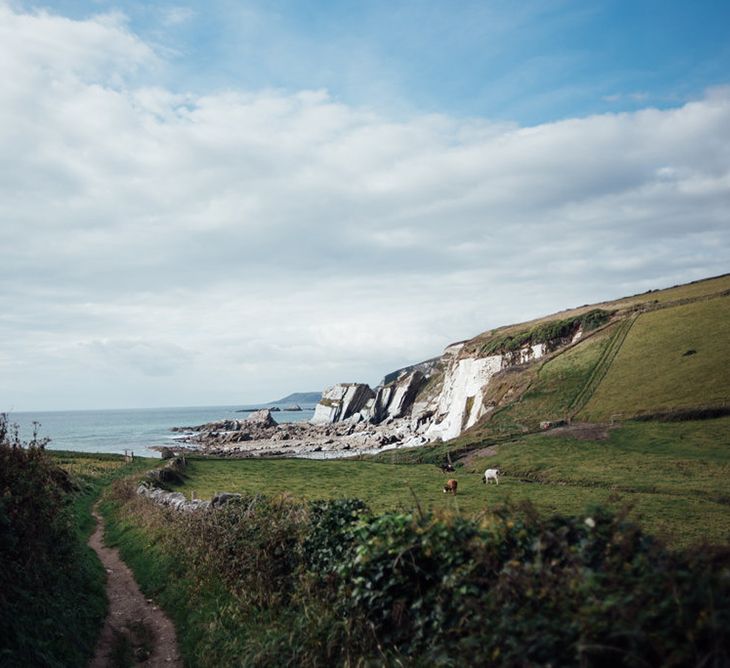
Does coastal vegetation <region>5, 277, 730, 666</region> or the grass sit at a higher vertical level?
coastal vegetation <region>5, 277, 730, 666</region>

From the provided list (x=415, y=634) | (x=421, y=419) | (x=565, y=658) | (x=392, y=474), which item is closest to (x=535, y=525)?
(x=565, y=658)

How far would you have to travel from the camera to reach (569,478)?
3728 centimetres

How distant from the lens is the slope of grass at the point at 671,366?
5238 centimetres

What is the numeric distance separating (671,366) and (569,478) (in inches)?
1173

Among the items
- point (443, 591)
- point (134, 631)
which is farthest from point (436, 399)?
point (443, 591)

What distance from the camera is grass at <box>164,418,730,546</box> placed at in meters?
25.7

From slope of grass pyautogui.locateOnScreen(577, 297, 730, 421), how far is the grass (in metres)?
4.56

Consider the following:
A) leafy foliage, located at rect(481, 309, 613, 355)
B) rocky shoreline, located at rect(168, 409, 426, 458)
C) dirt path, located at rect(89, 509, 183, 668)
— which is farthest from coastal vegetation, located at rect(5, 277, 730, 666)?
rocky shoreline, located at rect(168, 409, 426, 458)

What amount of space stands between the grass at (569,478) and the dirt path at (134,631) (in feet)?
29.5

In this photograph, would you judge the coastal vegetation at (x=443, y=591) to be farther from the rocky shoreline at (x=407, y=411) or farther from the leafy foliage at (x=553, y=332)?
the leafy foliage at (x=553, y=332)

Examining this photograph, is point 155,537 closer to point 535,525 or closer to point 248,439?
point 535,525

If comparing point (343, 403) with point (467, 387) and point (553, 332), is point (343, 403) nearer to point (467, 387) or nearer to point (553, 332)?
point (467, 387)

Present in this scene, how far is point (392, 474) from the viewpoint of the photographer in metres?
48.1

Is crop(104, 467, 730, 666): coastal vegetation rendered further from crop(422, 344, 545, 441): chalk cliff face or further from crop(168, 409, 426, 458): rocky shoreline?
crop(168, 409, 426, 458): rocky shoreline
